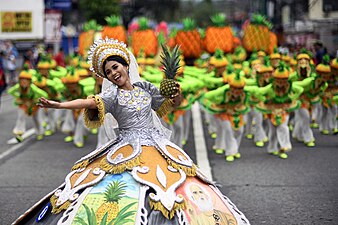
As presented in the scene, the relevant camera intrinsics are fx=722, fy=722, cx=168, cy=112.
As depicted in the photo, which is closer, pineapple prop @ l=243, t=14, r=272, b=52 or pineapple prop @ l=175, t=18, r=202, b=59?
pineapple prop @ l=175, t=18, r=202, b=59

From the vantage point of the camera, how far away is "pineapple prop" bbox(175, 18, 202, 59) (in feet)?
56.5

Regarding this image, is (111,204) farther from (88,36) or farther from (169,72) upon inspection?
(88,36)

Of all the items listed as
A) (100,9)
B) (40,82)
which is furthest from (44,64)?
(100,9)

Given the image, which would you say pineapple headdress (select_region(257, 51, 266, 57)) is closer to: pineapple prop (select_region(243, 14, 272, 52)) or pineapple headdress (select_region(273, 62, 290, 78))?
pineapple prop (select_region(243, 14, 272, 52))

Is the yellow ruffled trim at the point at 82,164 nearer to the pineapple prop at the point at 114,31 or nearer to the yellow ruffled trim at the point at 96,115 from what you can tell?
the yellow ruffled trim at the point at 96,115

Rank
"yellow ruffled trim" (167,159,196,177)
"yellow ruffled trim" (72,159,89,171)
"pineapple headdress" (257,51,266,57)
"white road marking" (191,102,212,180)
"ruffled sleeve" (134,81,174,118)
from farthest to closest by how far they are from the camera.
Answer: "pineapple headdress" (257,51,266,57) → "white road marking" (191,102,212,180) → "ruffled sleeve" (134,81,174,118) → "yellow ruffled trim" (72,159,89,171) → "yellow ruffled trim" (167,159,196,177)

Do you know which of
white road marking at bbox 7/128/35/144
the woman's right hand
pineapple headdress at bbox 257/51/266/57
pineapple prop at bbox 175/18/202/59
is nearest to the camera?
the woman's right hand

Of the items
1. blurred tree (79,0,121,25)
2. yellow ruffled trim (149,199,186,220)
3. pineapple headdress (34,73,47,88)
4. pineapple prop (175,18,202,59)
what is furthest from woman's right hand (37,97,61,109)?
blurred tree (79,0,121,25)

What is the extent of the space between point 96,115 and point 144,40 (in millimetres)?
11411

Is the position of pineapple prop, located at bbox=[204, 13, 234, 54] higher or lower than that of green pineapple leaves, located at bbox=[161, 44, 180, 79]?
higher

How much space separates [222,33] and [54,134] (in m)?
5.01

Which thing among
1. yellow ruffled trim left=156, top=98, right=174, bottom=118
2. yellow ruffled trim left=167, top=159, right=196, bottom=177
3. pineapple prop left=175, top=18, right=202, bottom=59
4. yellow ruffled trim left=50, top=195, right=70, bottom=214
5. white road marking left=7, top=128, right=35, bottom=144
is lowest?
white road marking left=7, top=128, right=35, bottom=144

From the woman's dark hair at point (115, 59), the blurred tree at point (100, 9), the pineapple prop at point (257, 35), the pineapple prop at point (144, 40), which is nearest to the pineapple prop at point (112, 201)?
the woman's dark hair at point (115, 59)

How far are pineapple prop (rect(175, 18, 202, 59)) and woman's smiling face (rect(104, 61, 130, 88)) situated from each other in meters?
11.2
